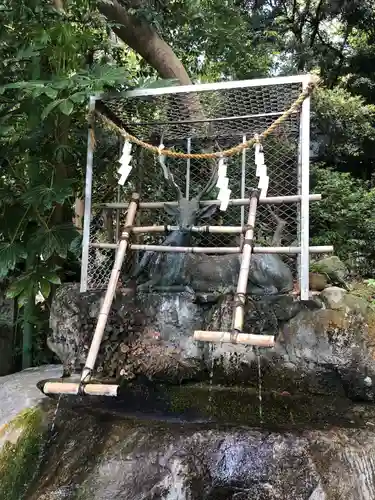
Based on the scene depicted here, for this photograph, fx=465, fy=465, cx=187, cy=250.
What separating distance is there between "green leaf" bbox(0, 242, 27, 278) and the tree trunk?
3238 mm

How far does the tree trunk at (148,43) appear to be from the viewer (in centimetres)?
608

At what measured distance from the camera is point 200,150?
189 inches

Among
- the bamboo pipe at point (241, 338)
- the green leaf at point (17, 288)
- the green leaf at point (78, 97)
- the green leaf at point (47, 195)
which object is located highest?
the green leaf at point (78, 97)

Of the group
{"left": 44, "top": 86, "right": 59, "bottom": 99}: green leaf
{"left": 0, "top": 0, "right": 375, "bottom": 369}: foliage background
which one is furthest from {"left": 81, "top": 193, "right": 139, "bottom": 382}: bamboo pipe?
{"left": 44, "top": 86, "right": 59, "bottom": 99}: green leaf

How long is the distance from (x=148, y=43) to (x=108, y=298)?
13.7ft

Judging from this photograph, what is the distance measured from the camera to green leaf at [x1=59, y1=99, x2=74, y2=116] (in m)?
3.63

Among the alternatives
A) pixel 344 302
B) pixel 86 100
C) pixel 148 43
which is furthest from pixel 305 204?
pixel 148 43

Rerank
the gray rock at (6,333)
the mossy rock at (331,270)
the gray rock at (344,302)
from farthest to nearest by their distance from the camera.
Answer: the gray rock at (6,333)
the mossy rock at (331,270)
the gray rock at (344,302)

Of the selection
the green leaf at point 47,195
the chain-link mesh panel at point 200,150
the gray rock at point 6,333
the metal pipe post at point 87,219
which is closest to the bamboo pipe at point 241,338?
the metal pipe post at point 87,219

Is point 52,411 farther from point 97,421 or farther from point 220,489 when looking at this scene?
point 220,489

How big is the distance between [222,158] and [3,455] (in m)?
2.59

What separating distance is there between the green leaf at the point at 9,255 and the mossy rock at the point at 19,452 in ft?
4.27

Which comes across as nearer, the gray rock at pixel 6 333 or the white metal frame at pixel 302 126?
the white metal frame at pixel 302 126

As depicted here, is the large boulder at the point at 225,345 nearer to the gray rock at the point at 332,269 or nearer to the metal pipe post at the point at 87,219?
the metal pipe post at the point at 87,219
